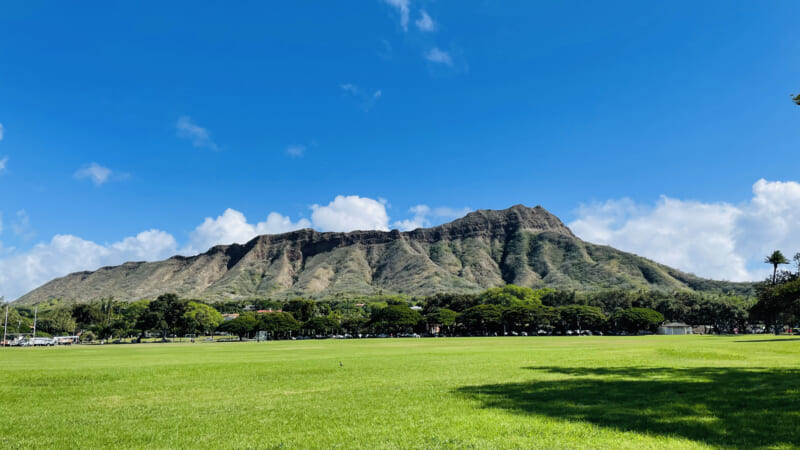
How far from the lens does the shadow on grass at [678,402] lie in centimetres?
1014

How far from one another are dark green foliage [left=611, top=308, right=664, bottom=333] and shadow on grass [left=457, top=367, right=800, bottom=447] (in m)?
114

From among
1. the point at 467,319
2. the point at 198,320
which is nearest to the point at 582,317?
the point at 467,319

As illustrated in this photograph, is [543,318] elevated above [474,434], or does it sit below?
below

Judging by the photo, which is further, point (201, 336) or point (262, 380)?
point (201, 336)

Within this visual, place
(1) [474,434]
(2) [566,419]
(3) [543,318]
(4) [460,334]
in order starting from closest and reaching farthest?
(1) [474,434] → (2) [566,419] → (3) [543,318] → (4) [460,334]

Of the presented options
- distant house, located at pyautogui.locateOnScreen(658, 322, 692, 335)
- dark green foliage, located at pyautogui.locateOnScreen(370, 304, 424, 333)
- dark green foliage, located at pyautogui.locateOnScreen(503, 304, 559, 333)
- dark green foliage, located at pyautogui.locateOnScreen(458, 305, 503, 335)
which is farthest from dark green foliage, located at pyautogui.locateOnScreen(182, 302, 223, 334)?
distant house, located at pyautogui.locateOnScreen(658, 322, 692, 335)

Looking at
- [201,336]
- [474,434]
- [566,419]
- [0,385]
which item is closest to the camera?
[474,434]

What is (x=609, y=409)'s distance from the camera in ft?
42.1

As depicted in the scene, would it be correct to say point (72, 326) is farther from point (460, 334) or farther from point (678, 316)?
point (678, 316)

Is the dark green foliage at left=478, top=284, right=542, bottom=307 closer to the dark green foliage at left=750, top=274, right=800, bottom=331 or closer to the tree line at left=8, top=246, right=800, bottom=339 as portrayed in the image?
the tree line at left=8, top=246, right=800, bottom=339

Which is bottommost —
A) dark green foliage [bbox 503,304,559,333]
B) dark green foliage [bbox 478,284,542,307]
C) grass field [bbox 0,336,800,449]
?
dark green foliage [bbox 503,304,559,333]

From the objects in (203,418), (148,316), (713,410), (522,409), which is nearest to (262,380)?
(203,418)

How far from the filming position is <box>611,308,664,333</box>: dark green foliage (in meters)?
125

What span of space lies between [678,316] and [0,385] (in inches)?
6056
